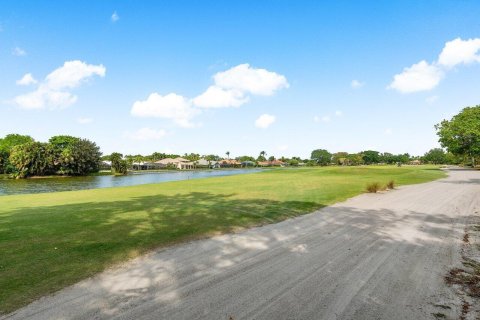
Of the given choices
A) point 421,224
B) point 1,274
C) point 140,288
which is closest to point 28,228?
point 1,274

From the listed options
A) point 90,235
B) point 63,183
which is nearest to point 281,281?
point 90,235

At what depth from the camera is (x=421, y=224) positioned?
11789 mm

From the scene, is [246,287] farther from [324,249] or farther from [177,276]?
[324,249]

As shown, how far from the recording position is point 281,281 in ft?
20.4

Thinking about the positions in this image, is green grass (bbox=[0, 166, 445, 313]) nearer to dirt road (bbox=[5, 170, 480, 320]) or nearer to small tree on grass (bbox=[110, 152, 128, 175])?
dirt road (bbox=[5, 170, 480, 320])

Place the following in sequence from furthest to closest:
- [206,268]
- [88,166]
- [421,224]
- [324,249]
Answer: [88,166] → [421,224] → [324,249] → [206,268]

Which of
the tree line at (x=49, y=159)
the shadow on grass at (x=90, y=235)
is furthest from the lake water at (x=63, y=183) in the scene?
the shadow on grass at (x=90, y=235)

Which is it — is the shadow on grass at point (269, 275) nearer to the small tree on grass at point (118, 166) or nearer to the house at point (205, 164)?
the small tree on grass at point (118, 166)

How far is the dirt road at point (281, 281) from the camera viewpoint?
5000mm

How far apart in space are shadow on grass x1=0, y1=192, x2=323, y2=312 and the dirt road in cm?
66

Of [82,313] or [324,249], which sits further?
[324,249]

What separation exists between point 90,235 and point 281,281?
6984 mm

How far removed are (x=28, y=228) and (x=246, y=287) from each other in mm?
9499

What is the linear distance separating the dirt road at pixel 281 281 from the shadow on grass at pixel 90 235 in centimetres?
66
